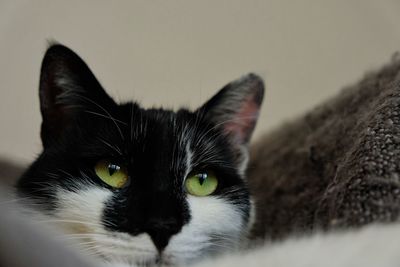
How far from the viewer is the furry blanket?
600 millimetres

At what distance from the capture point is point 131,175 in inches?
26.1

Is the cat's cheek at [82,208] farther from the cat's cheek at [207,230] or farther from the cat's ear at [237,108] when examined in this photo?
the cat's ear at [237,108]

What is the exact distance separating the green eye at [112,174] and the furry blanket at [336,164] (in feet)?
0.75

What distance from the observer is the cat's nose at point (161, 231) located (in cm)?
59

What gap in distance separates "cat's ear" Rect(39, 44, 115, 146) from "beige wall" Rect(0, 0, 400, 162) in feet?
0.11

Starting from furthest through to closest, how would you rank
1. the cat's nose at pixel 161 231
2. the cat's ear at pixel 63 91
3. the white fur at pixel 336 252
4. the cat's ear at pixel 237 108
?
the cat's ear at pixel 237 108
the cat's ear at pixel 63 91
the cat's nose at pixel 161 231
the white fur at pixel 336 252

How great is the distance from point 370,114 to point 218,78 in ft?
0.94

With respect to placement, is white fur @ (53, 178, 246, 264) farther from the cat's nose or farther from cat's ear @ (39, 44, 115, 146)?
cat's ear @ (39, 44, 115, 146)

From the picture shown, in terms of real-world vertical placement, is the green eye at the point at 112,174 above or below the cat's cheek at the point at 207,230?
above

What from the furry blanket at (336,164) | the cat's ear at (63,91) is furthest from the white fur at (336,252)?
the cat's ear at (63,91)

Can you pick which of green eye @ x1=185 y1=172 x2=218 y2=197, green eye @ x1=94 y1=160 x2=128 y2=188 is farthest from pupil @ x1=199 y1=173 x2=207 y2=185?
green eye @ x1=94 y1=160 x2=128 y2=188

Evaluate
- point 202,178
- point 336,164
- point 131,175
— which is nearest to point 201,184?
point 202,178

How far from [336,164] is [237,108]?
187mm

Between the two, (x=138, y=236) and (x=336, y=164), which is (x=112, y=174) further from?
(x=336, y=164)
